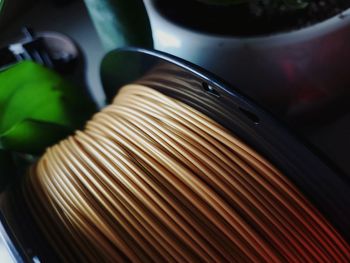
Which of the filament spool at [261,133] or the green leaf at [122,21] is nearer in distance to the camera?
the filament spool at [261,133]

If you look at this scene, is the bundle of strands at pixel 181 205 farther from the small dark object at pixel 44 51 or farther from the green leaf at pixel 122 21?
the small dark object at pixel 44 51

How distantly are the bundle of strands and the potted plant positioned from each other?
0.25ft

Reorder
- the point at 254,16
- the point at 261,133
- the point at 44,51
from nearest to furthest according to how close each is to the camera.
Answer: the point at 261,133, the point at 254,16, the point at 44,51

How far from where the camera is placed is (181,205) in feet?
1.17

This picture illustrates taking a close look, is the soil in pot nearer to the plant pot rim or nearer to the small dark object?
the plant pot rim

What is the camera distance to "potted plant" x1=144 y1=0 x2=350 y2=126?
43cm

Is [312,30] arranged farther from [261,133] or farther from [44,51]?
[44,51]

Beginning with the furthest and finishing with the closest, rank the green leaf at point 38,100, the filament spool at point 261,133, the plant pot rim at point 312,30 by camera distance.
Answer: the green leaf at point 38,100 < the plant pot rim at point 312,30 < the filament spool at point 261,133

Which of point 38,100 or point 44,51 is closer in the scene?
point 38,100

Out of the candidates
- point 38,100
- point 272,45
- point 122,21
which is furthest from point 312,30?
point 38,100

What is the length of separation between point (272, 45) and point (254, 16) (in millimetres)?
59

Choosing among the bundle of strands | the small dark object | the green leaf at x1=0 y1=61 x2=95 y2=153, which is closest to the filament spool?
the bundle of strands

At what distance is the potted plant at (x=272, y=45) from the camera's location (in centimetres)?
43

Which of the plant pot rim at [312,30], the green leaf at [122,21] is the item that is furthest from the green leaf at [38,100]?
the plant pot rim at [312,30]
